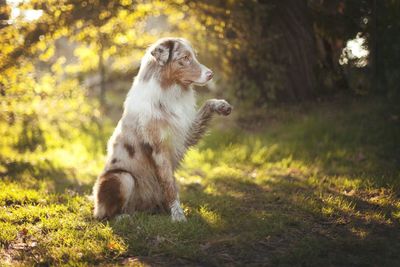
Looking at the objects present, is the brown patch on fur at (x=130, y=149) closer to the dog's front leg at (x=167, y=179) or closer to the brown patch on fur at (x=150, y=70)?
the dog's front leg at (x=167, y=179)

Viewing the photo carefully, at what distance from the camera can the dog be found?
5.01m

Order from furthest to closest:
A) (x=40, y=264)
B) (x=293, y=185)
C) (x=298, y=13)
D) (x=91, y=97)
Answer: (x=91, y=97)
(x=298, y=13)
(x=293, y=185)
(x=40, y=264)

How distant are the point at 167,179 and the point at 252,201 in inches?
58.1

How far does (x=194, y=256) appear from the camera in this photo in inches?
163

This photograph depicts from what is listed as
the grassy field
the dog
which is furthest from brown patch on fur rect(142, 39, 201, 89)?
the grassy field

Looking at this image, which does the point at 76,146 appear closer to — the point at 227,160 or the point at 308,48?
the point at 227,160

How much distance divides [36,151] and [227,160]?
3540 mm

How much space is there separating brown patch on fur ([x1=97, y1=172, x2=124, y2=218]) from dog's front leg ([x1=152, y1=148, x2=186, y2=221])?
18.2 inches

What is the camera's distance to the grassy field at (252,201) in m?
4.23

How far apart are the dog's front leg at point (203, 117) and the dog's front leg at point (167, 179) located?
16.0 inches

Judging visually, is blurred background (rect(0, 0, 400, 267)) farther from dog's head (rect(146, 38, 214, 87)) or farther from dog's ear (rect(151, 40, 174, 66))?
dog's ear (rect(151, 40, 174, 66))

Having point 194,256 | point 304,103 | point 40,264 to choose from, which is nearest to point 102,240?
point 40,264

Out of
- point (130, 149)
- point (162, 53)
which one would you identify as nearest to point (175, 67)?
point (162, 53)

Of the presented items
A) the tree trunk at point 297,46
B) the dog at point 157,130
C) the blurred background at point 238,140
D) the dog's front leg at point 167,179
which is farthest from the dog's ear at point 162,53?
the tree trunk at point 297,46
